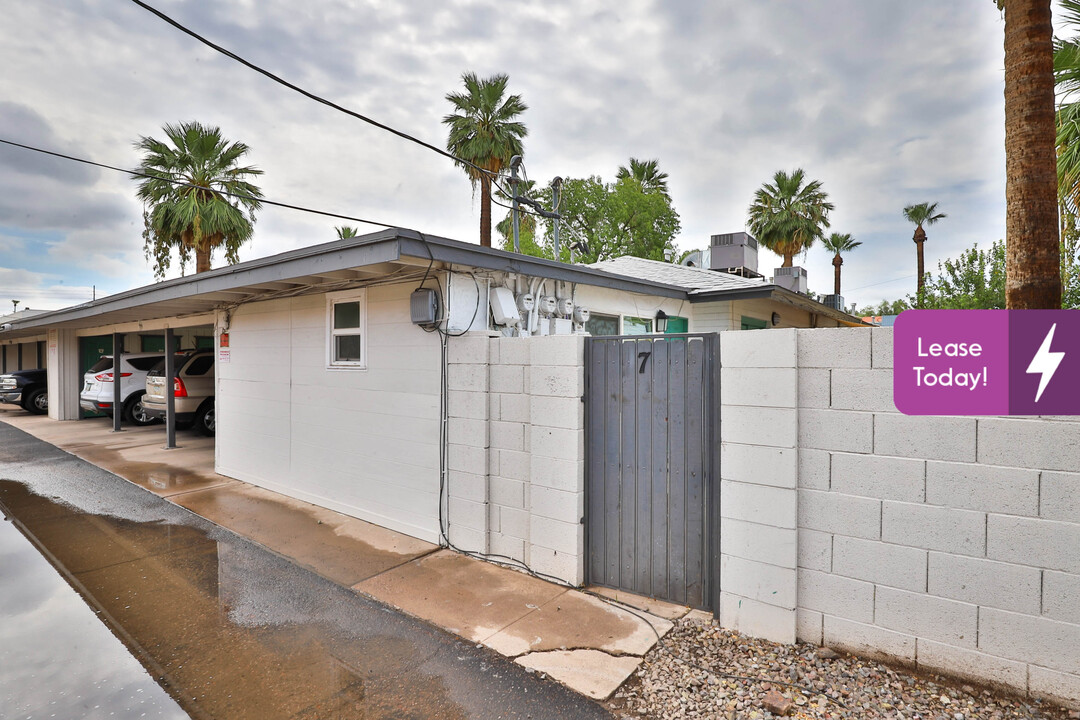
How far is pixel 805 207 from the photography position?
78.4ft

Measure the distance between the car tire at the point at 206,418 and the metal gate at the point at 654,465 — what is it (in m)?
9.88

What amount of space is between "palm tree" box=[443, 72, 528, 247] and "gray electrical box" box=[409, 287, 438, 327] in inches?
539

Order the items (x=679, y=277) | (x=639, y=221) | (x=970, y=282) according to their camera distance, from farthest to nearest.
Result: (x=639, y=221) < (x=970, y=282) < (x=679, y=277)

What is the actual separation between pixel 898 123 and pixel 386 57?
945 cm

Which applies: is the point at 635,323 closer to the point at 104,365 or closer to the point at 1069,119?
the point at 1069,119

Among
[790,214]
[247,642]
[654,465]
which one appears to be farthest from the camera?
[790,214]

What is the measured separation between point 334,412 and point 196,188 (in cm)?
1202

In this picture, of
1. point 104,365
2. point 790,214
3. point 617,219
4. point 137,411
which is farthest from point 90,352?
point 790,214

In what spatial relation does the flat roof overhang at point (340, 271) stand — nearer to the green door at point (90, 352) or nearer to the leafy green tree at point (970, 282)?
the green door at point (90, 352)

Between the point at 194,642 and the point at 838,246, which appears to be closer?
the point at 194,642

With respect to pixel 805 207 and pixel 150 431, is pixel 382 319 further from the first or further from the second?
pixel 805 207

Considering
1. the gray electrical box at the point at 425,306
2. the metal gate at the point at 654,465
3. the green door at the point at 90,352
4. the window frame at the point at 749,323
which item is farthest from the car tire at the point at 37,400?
the window frame at the point at 749,323

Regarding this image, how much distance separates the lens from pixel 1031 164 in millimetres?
3836

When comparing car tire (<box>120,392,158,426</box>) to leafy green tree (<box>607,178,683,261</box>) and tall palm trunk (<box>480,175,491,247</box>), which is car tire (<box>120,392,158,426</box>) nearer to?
tall palm trunk (<box>480,175,491,247</box>)
